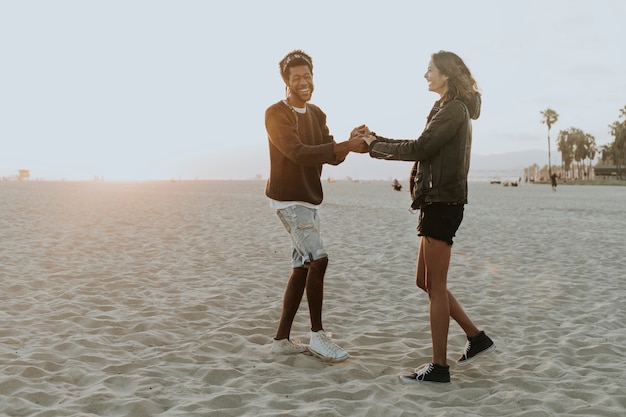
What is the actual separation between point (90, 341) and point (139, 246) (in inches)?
276

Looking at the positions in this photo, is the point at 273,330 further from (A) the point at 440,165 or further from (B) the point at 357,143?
(A) the point at 440,165

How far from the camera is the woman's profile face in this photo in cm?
413

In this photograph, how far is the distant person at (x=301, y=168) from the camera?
448 centimetres

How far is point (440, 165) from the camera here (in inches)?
160

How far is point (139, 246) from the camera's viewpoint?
1227cm

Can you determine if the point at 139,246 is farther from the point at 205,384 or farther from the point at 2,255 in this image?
the point at 205,384

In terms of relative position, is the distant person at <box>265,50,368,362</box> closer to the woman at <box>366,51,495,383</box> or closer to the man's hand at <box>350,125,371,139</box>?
the man's hand at <box>350,125,371,139</box>

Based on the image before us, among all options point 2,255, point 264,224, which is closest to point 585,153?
point 264,224

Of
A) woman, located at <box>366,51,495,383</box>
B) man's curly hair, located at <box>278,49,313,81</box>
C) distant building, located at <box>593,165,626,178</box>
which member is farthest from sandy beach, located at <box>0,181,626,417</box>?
distant building, located at <box>593,165,626,178</box>

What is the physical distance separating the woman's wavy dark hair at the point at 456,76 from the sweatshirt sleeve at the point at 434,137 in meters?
0.09

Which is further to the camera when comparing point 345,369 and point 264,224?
point 264,224

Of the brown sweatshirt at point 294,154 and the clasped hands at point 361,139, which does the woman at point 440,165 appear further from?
the brown sweatshirt at point 294,154

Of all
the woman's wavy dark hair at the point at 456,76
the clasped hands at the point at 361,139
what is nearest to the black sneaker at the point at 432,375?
the clasped hands at the point at 361,139

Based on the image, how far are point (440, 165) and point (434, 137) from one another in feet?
0.70
